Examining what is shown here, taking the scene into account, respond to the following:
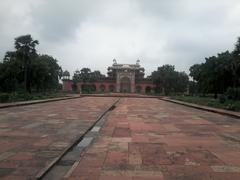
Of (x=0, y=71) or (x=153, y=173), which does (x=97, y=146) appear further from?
(x=0, y=71)

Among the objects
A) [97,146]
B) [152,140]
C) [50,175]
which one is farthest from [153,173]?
[152,140]

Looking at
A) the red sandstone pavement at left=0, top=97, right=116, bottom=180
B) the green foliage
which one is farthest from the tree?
the green foliage

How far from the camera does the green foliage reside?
244 feet

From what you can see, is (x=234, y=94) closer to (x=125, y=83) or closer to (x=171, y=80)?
(x=171, y=80)

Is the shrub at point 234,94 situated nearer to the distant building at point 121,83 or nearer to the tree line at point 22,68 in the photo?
the tree line at point 22,68

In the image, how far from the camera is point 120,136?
8.59m

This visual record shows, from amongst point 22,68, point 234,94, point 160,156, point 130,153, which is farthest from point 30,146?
point 22,68

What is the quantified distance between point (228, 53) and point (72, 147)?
4429cm

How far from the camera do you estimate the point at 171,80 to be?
74125 millimetres

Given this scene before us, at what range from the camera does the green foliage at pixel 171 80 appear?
244 feet

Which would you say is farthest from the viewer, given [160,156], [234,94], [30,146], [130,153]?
[234,94]

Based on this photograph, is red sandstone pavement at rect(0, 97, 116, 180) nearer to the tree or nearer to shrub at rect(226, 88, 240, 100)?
→ shrub at rect(226, 88, 240, 100)

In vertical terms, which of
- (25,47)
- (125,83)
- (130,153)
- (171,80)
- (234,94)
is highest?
(25,47)

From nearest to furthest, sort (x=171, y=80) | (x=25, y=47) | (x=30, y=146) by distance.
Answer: (x=30, y=146) < (x=25, y=47) < (x=171, y=80)
